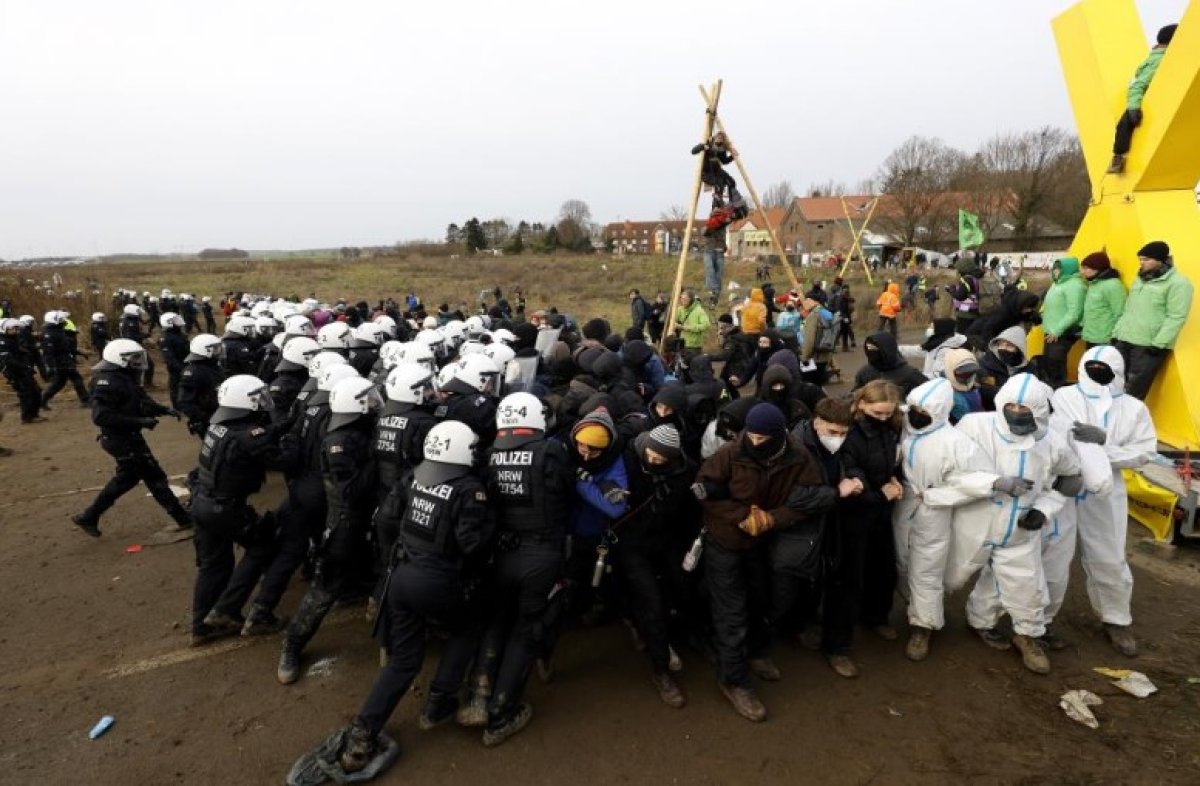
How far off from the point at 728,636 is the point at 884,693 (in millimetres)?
1161

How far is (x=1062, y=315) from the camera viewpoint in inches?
295

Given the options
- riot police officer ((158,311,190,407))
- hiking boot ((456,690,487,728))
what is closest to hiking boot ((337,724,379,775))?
hiking boot ((456,690,487,728))

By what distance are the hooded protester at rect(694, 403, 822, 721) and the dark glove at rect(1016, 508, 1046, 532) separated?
1.45 m

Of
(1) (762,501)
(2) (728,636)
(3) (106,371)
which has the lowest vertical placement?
(2) (728,636)

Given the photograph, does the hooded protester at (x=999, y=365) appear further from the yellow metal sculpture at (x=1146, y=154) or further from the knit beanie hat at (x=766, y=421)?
the knit beanie hat at (x=766, y=421)

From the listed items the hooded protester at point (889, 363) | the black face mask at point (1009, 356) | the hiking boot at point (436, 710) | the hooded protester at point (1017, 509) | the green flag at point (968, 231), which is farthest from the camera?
the green flag at point (968, 231)

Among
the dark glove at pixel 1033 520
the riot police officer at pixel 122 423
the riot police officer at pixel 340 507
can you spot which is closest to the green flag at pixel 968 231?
the dark glove at pixel 1033 520

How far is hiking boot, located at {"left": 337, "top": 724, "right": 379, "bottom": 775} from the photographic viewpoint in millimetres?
3303

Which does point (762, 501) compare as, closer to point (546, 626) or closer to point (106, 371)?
point (546, 626)

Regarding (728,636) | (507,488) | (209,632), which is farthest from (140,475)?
(728,636)

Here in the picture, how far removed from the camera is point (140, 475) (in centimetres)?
646

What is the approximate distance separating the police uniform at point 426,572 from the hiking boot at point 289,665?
1230 mm

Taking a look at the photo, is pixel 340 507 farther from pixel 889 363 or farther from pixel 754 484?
pixel 889 363

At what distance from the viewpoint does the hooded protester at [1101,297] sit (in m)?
7.00
